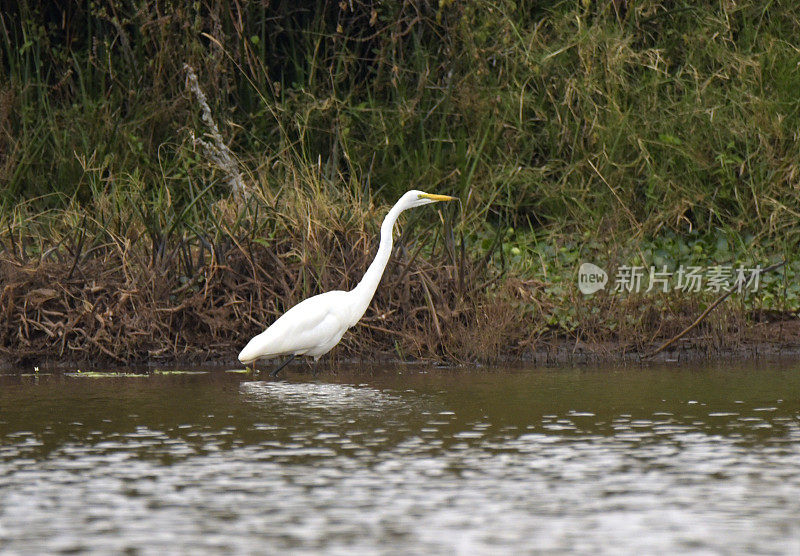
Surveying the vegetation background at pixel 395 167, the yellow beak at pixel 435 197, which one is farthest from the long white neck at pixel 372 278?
the vegetation background at pixel 395 167

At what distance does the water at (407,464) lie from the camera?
15.7ft

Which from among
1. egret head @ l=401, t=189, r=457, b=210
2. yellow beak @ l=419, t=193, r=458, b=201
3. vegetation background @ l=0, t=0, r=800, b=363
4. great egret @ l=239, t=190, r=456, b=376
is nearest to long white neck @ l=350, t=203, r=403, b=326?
great egret @ l=239, t=190, r=456, b=376

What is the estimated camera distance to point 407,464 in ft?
19.9

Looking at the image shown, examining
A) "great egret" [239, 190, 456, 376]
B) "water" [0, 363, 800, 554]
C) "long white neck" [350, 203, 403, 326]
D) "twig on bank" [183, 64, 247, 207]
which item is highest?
"twig on bank" [183, 64, 247, 207]

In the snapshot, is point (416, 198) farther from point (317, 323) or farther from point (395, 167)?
point (395, 167)

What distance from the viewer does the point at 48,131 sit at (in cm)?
1368

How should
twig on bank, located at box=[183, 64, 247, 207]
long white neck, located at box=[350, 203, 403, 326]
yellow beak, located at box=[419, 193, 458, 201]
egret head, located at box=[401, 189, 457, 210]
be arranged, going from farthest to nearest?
twig on bank, located at box=[183, 64, 247, 207] < egret head, located at box=[401, 189, 457, 210] < yellow beak, located at box=[419, 193, 458, 201] < long white neck, located at box=[350, 203, 403, 326]

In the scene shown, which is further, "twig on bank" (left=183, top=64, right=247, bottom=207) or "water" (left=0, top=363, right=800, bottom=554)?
"twig on bank" (left=183, top=64, right=247, bottom=207)

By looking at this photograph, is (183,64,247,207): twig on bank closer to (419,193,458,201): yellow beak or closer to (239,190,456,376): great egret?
(419,193,458,201): yellow beak

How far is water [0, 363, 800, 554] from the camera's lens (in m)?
4.79

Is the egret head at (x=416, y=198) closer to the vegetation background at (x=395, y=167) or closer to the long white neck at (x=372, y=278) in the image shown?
the long white neck at (x=372, y=278)

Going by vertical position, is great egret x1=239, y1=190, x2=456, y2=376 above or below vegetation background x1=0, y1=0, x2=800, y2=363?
below

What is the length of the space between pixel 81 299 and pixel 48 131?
3.96 metres

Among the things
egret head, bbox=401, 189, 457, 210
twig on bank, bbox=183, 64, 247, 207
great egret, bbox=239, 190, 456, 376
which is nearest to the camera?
great egret, bbox=239, 190, 456, 376
